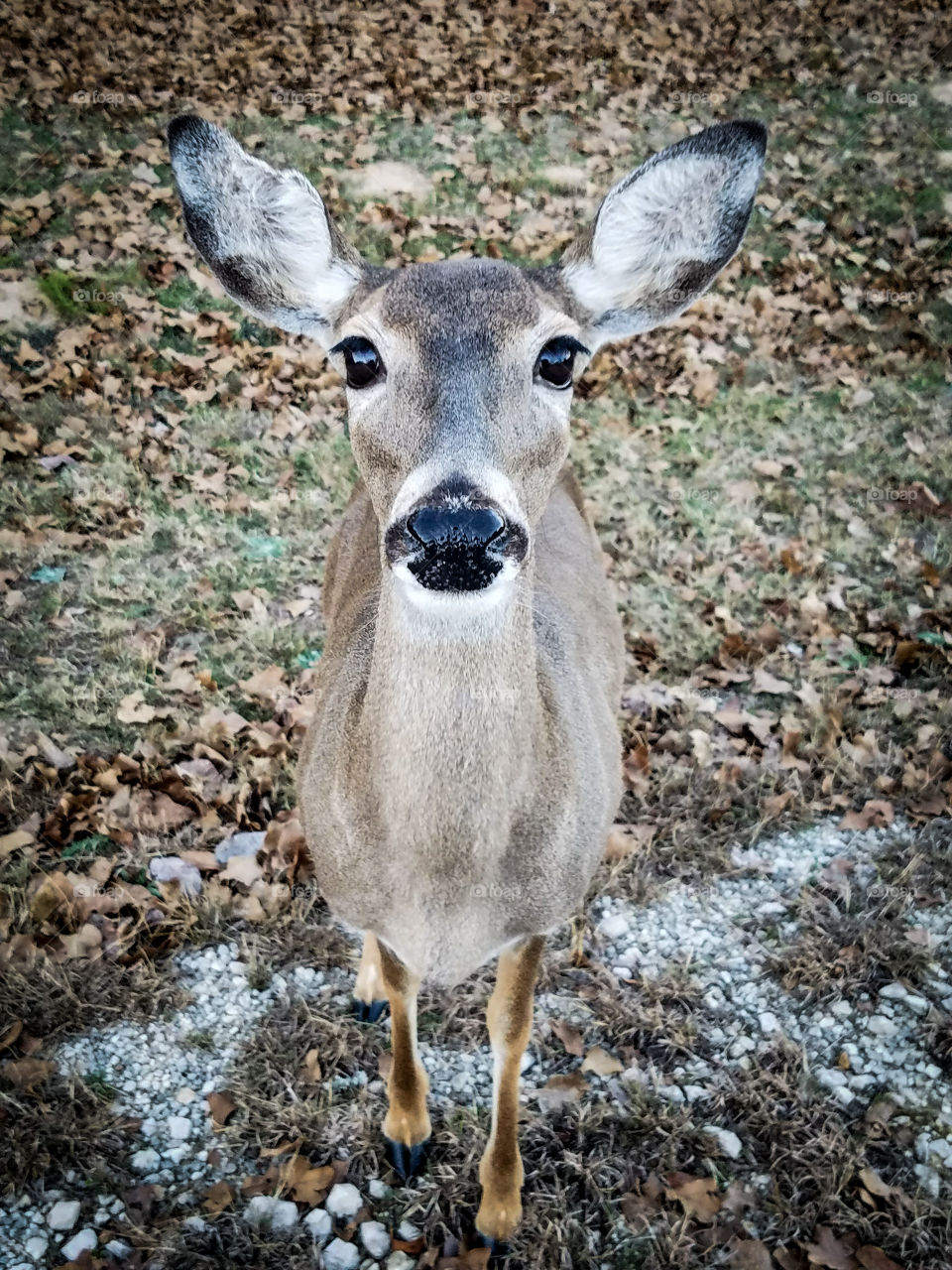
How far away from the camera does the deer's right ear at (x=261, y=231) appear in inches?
96.7

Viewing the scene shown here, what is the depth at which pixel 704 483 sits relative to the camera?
21.4 ft

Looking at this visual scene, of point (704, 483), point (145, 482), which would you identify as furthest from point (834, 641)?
point (145, 482)

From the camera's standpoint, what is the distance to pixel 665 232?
2588 millimetres

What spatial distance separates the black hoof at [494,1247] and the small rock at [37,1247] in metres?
1.31

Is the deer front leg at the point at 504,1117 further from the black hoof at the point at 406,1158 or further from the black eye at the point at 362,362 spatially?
the black eye at the point at 362,362

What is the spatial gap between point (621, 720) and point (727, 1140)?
193cm

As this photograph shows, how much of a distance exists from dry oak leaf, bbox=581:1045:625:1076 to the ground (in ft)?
0.06

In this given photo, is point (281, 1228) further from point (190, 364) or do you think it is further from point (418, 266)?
point (190, 364)
